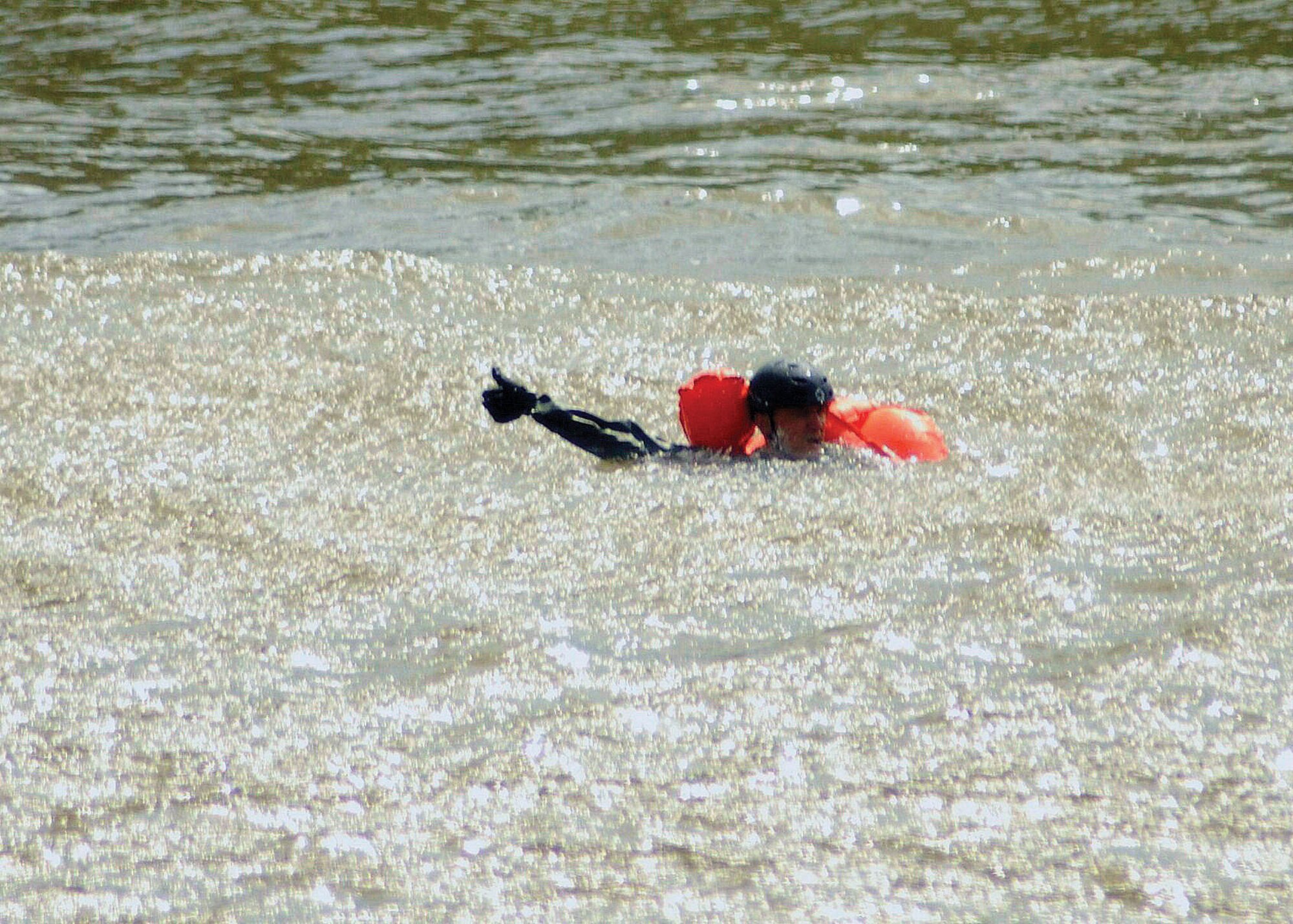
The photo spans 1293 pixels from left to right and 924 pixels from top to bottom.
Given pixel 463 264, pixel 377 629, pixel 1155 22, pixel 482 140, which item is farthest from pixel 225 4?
pixel 377 629

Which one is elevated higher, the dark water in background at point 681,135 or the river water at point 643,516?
the dark water in background at point 681,135

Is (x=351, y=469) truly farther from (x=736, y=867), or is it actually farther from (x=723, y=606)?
(x=736, y=867)

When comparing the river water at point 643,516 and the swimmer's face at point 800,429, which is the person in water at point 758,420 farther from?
the river water at point 643,516

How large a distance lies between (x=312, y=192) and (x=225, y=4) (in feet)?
21.9

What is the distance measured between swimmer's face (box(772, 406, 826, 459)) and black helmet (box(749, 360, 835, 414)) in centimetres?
4

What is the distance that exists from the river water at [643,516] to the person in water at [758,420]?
0.46ft

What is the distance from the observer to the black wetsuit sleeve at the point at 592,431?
666cm

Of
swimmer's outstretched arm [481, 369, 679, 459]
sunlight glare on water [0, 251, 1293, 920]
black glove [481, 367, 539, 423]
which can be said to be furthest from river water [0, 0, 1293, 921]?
black glove [481, 367, 539, 423]

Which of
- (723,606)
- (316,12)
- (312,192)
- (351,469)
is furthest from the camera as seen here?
(316,12)

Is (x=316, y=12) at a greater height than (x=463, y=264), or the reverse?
(x=316, y=12)

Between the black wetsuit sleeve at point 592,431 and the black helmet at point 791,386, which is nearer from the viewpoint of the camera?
the black helmet at point 791,386

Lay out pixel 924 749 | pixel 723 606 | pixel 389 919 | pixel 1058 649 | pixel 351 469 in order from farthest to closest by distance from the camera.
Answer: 1. pixel 351 469
2. pixel 723 606
3. pixel 1058 649
4. pixel 924 749
5. pixel 389 919

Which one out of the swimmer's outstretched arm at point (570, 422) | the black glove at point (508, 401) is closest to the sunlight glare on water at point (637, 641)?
the swimmer's outstretched arm at point (570, 422)

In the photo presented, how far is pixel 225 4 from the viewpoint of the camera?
55.3 ft
